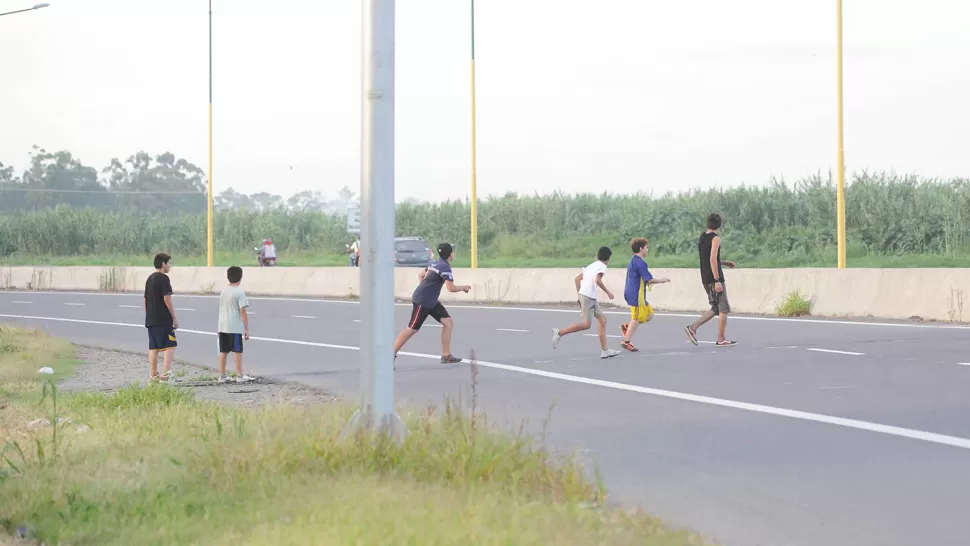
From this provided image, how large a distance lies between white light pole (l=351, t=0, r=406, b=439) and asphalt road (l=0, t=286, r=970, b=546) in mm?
1472

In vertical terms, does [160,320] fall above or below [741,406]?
above

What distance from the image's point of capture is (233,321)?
14.6m

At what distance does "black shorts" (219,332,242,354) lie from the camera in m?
14.7

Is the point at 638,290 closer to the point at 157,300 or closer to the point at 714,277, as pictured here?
the point at 714,277

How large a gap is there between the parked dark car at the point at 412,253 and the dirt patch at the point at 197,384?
28739 millimetres

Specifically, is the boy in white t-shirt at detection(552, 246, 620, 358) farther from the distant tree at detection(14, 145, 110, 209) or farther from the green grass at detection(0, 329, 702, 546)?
the distant tree at detection(14, 145, 110, 209)

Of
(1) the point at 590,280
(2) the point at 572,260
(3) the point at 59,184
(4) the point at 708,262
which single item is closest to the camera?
(1) the point at 590,280

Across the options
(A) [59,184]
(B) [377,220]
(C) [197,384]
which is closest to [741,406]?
(B) [377,220]

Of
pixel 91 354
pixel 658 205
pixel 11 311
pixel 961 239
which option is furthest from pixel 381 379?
pixel 658 205

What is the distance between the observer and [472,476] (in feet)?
24.2

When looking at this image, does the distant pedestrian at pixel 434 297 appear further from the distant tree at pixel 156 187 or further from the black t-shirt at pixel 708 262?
the distant tree at pixel 156 187

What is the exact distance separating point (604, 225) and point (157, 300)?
172 ft

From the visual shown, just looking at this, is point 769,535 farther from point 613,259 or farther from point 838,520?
point 613,259

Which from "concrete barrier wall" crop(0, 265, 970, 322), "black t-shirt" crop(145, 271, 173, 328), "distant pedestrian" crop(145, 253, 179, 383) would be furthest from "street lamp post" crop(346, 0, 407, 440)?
"concrete barrier wall" crop(0, 265, 970, 322)
